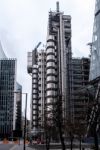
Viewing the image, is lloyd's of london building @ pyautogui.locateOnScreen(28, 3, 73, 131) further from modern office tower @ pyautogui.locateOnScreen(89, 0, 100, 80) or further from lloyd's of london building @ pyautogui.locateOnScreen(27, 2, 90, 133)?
modern office tower @ pyautogui.locateOnScreen(89, 0, 100, 80)

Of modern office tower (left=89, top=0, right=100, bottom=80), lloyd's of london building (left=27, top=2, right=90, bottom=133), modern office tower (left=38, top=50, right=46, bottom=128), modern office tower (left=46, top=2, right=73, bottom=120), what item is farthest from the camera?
modern office tower (left=38, top=50, right=46, bottom=128)

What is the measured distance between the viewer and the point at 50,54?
509ft

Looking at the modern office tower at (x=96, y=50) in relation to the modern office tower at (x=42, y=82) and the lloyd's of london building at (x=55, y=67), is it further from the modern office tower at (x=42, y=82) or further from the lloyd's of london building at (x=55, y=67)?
the modern office tower at (x=42, y=82)

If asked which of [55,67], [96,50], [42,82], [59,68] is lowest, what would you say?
[42,82]

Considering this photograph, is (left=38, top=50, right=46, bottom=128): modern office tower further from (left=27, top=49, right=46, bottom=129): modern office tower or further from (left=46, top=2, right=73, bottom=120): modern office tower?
(left=46, top=2, right=73, bottom=120): modern office tower

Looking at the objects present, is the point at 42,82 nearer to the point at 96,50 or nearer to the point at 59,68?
the point at 59,68

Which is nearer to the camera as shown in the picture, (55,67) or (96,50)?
(96,50)

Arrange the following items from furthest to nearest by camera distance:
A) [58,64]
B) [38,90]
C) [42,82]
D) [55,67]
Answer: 1. [38,90]
2. [42,82]
3. [55,67]
4. [58,64]

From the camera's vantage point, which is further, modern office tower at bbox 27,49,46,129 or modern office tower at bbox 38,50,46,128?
modern office tower at bbox 27,49,46,129

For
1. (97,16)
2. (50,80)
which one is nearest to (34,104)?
(50,80)

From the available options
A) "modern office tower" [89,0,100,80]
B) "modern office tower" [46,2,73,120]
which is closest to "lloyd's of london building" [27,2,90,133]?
"modern office tower" [46,2,73,120]

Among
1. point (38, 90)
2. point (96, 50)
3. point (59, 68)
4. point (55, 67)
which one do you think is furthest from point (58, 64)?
point (96, 50)

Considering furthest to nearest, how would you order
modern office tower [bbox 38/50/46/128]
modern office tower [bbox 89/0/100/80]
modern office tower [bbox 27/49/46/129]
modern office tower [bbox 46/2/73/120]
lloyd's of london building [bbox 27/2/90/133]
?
modern office tower [bbox 27/49/46/129]
modern office tower [bbox 38/50/46/128]
modern office tower [bbox 46/2/73/120]
lloyd's of london building [bbox 27/2/90/133]
modern office tower [bbox 89/0/100/80]

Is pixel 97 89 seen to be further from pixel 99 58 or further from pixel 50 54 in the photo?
pixel 50 54
